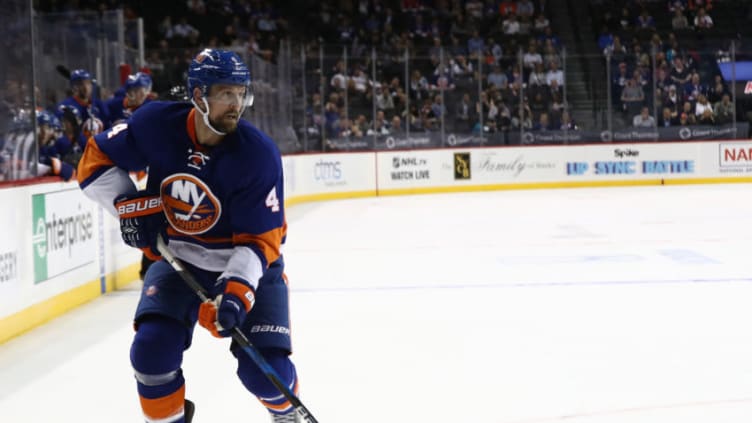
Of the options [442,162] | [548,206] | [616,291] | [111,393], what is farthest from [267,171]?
[442,162]

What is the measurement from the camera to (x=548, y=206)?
12.7 m

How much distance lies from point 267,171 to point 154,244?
1.32ft

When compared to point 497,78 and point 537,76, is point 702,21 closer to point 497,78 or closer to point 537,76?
point 537,76

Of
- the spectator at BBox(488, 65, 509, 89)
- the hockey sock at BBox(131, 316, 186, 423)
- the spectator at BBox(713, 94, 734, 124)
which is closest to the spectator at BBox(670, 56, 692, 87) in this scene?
the spectator at BBox(713, 94, 734, 124)

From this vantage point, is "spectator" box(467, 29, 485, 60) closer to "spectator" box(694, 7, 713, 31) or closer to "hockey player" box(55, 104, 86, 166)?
"spectator" box(694, 7, 713, 31)

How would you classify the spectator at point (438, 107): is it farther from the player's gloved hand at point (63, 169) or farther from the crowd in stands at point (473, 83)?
the player's gloved hand at point (63, 169)

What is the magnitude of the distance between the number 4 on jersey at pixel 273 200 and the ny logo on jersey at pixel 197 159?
193 millimetres

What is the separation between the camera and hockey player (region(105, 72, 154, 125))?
6688mm

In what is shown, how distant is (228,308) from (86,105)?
16.9 ft

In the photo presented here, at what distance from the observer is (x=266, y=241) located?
2639 mm

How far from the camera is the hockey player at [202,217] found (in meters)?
2.56

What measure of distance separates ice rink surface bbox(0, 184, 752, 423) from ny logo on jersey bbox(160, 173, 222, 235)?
113 cm

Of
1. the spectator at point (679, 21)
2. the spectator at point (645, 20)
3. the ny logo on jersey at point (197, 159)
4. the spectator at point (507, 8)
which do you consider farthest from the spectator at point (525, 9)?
the ny logo on jersey at point (197, 159)

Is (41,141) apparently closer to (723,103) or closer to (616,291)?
(616,291)
